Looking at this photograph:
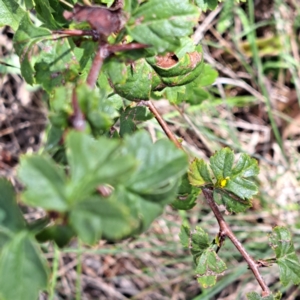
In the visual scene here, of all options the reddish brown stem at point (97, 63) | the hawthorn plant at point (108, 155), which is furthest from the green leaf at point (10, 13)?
the reddish brown stem at point (97, 63)

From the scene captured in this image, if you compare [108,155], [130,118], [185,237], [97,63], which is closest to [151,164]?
[108,155]

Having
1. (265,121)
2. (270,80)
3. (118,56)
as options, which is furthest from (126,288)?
(118,56)

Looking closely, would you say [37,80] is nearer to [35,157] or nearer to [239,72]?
[35,157]

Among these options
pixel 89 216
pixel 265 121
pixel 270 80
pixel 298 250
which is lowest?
pixel 298 250

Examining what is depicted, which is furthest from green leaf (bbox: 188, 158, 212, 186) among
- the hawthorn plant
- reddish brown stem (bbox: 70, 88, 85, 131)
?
reddish brown stem (bbox: 70, 88, 85, 131)

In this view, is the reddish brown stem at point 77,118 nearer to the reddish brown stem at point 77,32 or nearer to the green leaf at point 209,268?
the reddish brown stem at point 77,32

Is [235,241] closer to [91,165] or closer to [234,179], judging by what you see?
[234,179]

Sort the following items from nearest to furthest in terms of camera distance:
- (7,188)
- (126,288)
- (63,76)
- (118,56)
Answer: (7,188) → (118,56) → (63,76) → (126,288)
